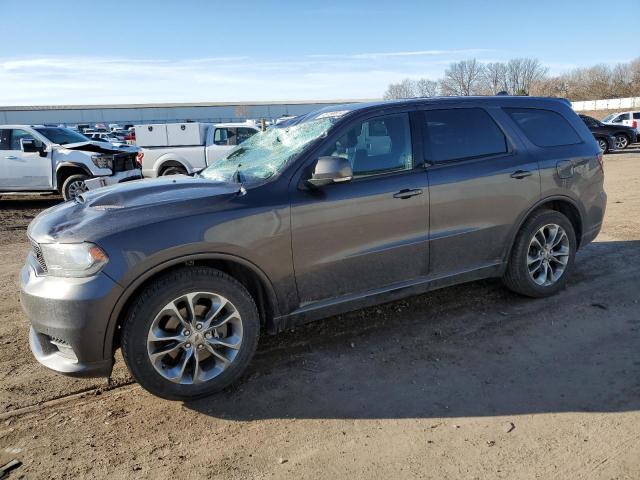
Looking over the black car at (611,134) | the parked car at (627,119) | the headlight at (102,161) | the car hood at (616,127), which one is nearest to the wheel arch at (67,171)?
the headlight at (102,161)

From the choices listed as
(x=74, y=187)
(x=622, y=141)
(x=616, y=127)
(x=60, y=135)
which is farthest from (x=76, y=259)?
(x=622, y=141)

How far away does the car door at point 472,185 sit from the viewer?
3953 mm

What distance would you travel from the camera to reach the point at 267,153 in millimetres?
3920

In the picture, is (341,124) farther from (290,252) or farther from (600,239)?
(600,239)

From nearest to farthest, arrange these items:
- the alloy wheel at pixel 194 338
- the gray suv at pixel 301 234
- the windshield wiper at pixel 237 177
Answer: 1. the gray suv at pixel 301 234
2. the alloy wheel at pixel 194 338
3. the windshield wiper at pixel 237 177

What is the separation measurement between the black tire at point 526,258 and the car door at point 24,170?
10.3m

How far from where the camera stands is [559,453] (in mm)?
2604

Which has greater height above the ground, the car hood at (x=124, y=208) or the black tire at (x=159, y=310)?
the car hood at (x=124, y=208)

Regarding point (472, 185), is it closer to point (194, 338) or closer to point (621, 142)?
point (194, 338)

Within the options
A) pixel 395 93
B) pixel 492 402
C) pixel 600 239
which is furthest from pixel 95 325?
pixel 395 93

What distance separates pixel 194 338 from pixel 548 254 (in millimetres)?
3288

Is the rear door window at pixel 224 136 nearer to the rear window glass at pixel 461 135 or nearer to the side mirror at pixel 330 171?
the rear window glass at pixel 461 135

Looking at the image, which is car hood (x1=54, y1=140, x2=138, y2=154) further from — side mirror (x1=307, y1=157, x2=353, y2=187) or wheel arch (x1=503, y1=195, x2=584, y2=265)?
wheel arch (x1=503, y1=195, x2=584, y2=265)

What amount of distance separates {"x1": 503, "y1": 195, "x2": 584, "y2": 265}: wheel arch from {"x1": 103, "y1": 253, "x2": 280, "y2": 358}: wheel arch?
2232 millimetres
